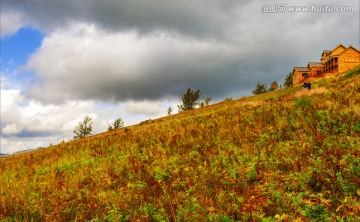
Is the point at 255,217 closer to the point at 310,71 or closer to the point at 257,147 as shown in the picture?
the point at 257,147

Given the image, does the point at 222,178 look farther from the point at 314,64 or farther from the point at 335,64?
the point at 314,64

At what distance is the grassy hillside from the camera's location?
457 cm

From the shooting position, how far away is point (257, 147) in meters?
7.58

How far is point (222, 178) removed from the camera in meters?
5.99

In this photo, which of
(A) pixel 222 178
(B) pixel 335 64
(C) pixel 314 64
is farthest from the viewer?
(C) pixel 314 64

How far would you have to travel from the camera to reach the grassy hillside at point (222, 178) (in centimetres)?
457

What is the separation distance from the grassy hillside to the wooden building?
2010 inches

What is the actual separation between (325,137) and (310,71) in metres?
66.3

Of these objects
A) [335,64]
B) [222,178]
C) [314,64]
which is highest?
[314,64]

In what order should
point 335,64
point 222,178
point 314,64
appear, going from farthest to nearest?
point 314,64, point 335,64, point 222,178

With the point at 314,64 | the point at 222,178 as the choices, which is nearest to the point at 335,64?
the point at 314,64

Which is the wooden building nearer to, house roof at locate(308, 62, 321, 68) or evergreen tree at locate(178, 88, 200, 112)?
house roof at locate(308, 62, 321, 68)

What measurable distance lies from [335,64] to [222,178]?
195ft

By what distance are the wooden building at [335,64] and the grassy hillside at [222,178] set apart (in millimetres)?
51061
